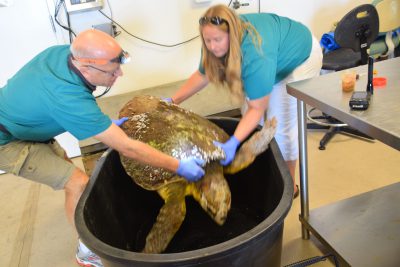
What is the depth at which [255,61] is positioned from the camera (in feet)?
4.01

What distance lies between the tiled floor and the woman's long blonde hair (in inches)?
28.9

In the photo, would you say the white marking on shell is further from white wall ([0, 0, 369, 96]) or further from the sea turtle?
white wall ([0, 0, 369, 96])

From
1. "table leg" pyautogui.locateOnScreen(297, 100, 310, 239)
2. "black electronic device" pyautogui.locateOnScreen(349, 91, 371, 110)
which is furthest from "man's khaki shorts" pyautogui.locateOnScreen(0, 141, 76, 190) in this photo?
"black electronic device" pyautogui.locateOnScreen(349, 91, 371, 110)

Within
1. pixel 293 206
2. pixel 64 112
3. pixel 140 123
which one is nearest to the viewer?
pixel 64 112

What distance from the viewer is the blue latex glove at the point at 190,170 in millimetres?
1209

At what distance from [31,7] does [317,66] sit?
1.79 metres

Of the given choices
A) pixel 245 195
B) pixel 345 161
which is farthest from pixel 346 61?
pixel 245 195

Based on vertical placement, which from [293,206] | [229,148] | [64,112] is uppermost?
[64,112]

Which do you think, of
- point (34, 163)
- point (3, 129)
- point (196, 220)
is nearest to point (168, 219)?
point (196, 220)

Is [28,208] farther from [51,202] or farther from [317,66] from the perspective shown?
[317,66]

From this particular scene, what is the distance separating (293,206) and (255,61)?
0.87 m

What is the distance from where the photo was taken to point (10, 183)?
91.7 inches

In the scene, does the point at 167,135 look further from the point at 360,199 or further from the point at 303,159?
the point at 360,199

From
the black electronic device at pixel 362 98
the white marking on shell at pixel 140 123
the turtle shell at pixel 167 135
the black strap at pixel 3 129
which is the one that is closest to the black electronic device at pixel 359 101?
the black electronic device at pixel 362 98
